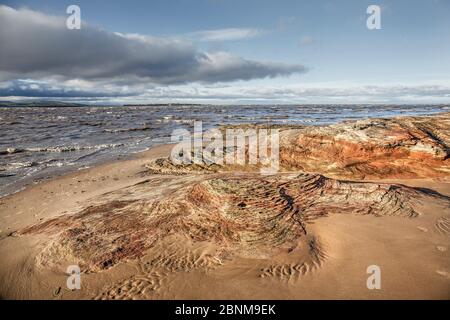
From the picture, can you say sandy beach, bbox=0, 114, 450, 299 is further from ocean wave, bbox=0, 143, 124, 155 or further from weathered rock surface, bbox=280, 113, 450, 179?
ocean wave, bbox=0, 143, 124, 155

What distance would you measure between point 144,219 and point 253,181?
5.35 feet

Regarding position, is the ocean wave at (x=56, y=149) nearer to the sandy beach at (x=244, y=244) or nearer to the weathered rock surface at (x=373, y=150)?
the sandy beach at (x=244, y=244)

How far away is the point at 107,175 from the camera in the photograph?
32.1ft

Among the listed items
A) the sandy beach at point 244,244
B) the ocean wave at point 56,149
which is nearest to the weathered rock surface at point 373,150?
the sandy beach at point 244,244

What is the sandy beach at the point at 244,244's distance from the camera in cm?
315

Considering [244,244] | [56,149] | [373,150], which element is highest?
[373,150]

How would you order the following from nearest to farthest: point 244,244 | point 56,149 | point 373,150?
point 244,244 < point 373,150 < point 56,149

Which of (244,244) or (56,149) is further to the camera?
(56,149)

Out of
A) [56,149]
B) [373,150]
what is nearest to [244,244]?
[373,150]

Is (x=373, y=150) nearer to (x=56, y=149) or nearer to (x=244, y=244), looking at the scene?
(x=244, y=244)

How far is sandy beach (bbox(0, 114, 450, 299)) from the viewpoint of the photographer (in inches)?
124

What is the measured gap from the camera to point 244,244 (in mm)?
3668

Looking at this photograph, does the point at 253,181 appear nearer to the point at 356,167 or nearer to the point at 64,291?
the point at 64,291
